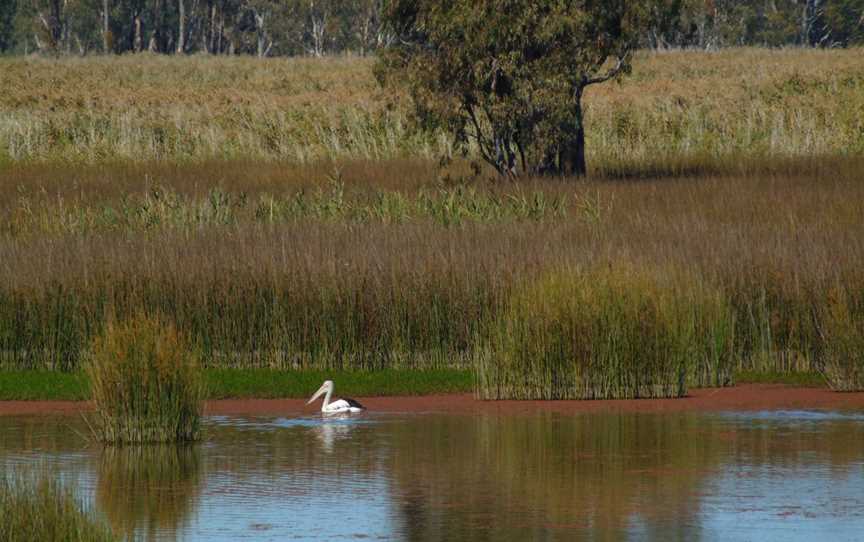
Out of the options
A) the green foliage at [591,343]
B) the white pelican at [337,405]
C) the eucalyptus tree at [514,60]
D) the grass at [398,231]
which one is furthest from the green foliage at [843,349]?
the eucalyptus tree at [514,60]

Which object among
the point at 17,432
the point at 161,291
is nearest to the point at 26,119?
the point at 161,291

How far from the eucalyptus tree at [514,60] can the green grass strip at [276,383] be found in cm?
1545

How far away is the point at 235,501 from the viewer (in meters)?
12.6

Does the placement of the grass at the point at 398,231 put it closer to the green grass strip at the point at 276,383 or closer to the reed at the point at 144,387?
the green grass strip at the point at 276,383

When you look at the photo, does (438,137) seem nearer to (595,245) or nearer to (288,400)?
(595,245)

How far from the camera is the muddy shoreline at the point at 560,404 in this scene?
57.5 feet

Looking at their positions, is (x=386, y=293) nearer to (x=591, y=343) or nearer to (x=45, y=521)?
(x=591, y=343)

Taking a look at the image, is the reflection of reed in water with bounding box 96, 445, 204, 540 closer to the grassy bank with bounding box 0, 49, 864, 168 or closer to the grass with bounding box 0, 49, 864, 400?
the grass with bounding box 0, 49, 864, 400

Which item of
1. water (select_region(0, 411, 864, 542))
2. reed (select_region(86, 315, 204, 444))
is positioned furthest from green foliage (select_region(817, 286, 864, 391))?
reed (select_region(86, 315, 204, 444))

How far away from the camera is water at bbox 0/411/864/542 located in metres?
11.6

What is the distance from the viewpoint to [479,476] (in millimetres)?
13555

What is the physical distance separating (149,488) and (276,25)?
119m

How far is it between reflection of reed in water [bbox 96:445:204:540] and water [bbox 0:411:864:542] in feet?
0.07

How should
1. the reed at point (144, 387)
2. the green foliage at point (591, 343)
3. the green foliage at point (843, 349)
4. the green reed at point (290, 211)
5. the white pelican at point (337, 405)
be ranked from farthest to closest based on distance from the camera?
the green reed at point (290, 211) < the green foliage at point (843, 349) < the green foliage at point (591, 343) < the white pelican at point (337, 405) < the reed at point (144, 387)
